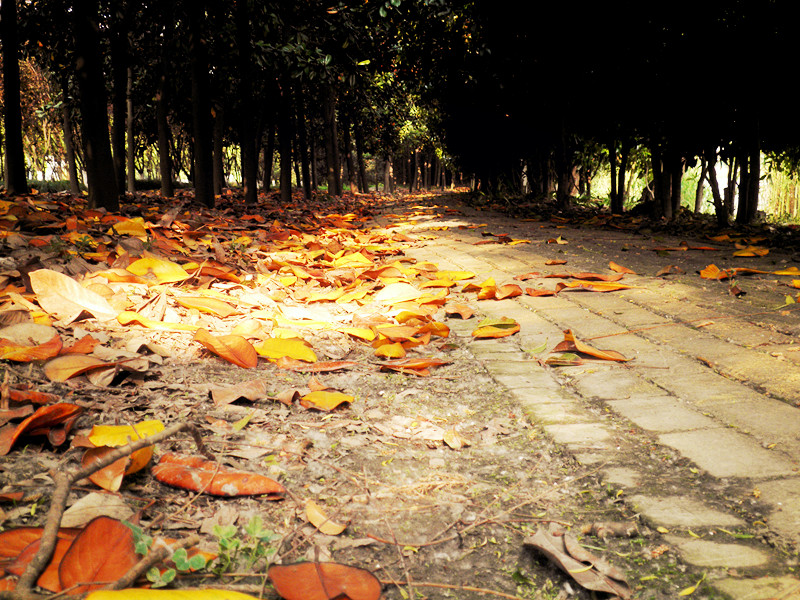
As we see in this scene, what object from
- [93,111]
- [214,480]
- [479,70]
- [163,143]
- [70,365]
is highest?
[479,70]

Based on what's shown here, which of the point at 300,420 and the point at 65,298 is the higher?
the point at 65,298

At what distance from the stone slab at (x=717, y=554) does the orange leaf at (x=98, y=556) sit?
0.97 metres

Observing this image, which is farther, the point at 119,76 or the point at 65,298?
the point at 119,76

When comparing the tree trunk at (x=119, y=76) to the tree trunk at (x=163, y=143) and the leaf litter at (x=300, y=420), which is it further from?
the leaf litter at (x=300, y=420)

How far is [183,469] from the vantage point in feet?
4.07

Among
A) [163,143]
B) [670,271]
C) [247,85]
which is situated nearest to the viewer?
[670,271]

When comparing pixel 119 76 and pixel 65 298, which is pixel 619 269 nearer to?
pixel 65 298

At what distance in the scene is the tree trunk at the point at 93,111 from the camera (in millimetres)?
5043

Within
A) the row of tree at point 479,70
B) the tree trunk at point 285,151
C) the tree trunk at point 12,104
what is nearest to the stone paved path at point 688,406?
the row of tree at point 479,70

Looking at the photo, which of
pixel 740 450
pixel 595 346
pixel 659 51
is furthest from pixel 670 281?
pixel 659 51

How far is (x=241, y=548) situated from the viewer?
1.03 m

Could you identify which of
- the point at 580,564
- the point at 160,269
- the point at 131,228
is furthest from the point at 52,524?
the point at 131,228

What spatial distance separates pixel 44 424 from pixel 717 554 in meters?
1.42

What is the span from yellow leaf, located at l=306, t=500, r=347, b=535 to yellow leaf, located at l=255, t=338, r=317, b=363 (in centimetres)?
93
